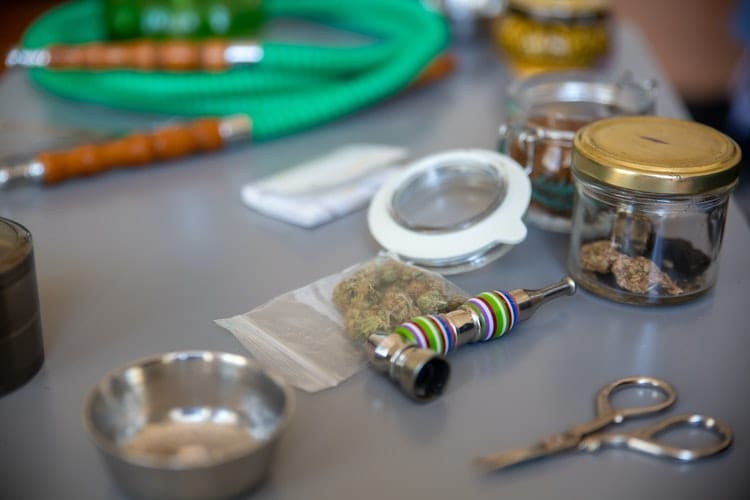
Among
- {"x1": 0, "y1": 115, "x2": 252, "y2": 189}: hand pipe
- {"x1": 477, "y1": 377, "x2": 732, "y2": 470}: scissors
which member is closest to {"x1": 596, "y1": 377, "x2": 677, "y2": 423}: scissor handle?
{"x1": 477, "y1": 377, "x2": 732, "y2": 470}: scissors

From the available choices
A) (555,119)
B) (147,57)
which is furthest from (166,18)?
(555,119)

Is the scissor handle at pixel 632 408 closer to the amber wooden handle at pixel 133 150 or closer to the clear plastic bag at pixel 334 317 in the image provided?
the clear plastic bag at pixel 334 317

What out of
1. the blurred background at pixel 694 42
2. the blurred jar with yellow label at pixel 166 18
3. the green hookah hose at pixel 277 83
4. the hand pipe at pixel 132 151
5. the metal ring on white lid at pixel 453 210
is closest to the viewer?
the metal ring on white lid at pixel 453 210

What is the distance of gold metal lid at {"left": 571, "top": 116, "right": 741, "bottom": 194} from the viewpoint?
23.9 inches

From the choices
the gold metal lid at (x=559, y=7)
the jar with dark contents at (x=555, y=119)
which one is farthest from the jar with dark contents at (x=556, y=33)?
the jar with dark contents at (x=555, y=119)

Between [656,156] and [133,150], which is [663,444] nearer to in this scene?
[656,156]

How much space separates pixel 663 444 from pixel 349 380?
0.61 feet

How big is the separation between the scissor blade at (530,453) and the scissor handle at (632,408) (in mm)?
34

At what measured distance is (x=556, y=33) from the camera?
111cm

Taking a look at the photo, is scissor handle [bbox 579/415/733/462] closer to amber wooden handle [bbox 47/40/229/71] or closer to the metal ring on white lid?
the metal ring on white lid

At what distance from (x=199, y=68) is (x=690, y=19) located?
5.68 feet

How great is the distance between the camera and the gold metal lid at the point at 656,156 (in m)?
0.61

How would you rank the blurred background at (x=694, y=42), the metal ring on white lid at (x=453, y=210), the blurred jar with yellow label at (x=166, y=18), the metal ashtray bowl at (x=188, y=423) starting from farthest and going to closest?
the blurred background at (x=694, y=42)
the blurred jar with yellow label at (x=166, y=18)
the metal ring on white lid at (x=453, y=210)
the metal ashtray bowl at (x=188, y=423)

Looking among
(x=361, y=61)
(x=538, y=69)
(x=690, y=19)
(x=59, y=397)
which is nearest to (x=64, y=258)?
(x=59, y=397)
